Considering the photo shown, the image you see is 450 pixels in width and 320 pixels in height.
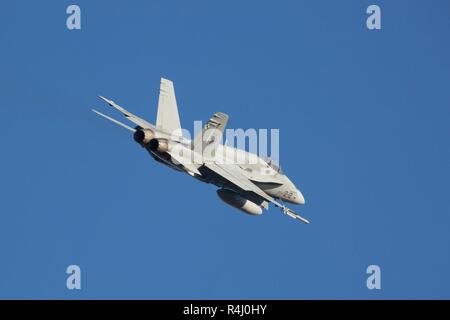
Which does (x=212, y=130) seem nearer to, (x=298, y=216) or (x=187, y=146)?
(x=187, y=146)

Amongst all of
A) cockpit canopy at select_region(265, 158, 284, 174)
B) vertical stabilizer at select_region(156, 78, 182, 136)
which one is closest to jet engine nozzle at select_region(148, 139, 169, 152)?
vertical stabilizer at select_region(156, 78, 182, 136)

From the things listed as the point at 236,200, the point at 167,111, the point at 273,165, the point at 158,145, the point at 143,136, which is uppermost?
the point at 167,111

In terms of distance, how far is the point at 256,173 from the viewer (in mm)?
40562

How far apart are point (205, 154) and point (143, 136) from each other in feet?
7.70

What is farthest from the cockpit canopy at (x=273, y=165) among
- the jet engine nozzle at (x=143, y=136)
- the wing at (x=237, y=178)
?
the jet engine nozzle at (x=143, y=136)

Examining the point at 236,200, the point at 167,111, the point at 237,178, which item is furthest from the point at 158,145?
the point at 236,200

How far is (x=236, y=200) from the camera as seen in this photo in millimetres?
39812

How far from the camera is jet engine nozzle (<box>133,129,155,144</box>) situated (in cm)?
3609

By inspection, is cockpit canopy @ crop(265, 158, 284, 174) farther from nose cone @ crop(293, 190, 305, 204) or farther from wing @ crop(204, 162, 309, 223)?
wing @ crop(204, 162, 309, 223)

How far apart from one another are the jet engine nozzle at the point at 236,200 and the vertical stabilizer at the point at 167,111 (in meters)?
3.71

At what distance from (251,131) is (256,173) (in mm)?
2116

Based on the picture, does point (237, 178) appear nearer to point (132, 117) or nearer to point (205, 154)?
point (205, 154)

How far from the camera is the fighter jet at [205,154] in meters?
36.2

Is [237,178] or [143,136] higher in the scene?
[143,136]
